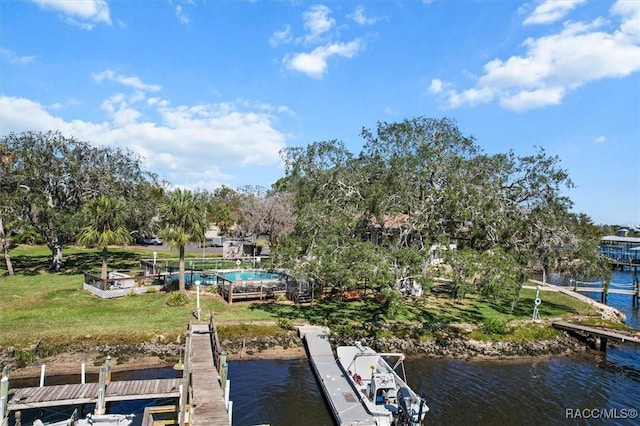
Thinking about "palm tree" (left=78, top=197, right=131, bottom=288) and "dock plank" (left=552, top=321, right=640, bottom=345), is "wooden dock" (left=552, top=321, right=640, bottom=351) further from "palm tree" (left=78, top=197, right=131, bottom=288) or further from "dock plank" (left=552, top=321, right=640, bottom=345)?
"palm tree" (left=78, top=197, right=131, bottom=288)

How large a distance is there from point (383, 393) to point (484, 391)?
5.98m

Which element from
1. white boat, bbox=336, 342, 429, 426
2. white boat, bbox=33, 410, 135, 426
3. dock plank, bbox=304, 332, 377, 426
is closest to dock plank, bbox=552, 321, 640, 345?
white boat, bbox=336, 342, 429, 426

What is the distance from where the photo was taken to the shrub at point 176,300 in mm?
26812

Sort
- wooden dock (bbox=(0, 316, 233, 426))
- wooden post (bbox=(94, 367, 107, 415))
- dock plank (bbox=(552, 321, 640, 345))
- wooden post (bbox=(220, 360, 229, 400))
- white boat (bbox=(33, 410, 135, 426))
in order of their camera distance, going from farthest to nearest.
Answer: dock plank (bbox=(552, 321, 640, 345))
wooden post (bbox=(94, 367, 107, 415))
wooden post (bbox=(220, 360, 229, 400))
white boat (bbox=(33, 410, 135, 426))
wooden dock (bbox=(0, 316, 233, 426))

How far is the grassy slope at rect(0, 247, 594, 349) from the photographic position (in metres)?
21.9

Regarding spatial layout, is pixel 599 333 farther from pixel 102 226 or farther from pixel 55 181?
pixel 55 181

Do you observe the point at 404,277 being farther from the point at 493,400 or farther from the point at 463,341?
the point at 493,400

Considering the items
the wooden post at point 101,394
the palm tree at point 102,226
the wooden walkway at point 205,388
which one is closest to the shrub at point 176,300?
the palm tree at point 102,226

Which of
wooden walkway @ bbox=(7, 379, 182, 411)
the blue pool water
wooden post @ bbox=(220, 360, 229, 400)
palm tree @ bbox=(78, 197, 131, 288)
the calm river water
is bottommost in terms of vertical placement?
the calm river water

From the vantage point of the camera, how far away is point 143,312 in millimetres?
25375

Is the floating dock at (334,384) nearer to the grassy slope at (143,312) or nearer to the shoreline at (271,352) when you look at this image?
the shoreline at (271,352)

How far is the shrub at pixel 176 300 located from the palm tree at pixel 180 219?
109 cm

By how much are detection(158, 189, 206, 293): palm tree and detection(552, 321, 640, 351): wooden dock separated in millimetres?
24532

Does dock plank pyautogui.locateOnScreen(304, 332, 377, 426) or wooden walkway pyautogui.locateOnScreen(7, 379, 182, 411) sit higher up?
wooden walkway pyautogui.locateOnScreen(7, 379, 182, 411)
